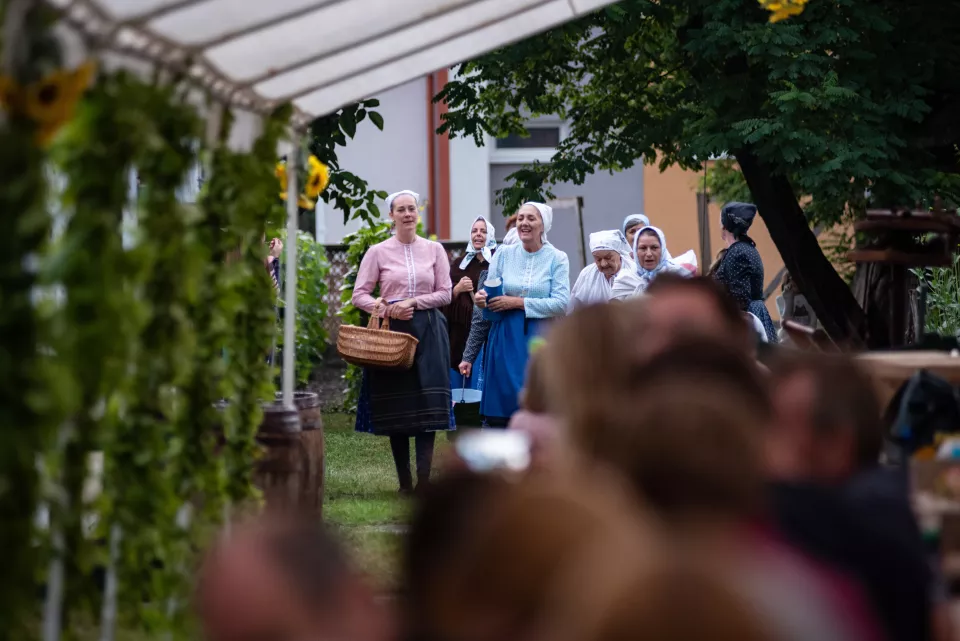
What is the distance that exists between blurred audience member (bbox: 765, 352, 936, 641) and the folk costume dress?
5.18 m

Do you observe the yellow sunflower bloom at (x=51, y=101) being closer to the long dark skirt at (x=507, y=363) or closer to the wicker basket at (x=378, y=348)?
the wicker basket at (x=378, y=348)

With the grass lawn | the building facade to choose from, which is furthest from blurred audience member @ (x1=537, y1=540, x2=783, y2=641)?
the building facade

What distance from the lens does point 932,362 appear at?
15.4 ft

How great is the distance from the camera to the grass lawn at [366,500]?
6297 millimetres

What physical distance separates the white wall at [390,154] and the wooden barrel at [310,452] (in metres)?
14.1

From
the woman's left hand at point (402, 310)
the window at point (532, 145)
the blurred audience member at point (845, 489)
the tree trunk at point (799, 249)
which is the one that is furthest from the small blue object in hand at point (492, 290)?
the window at point (532, 145)

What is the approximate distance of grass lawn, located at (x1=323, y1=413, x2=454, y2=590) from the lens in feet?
20.7

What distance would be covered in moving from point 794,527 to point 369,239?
10.8 meters

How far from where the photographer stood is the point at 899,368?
4641 mm

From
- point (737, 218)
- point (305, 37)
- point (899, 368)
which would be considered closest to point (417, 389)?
point (737, 218)

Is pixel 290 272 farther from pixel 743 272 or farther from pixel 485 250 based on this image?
pixel 485 250

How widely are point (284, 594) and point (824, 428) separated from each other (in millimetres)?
1537

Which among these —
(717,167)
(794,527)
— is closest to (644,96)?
(717,167)

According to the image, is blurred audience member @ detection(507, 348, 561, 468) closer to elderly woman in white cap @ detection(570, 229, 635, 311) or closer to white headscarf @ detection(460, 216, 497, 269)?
elderly woman in white cap @ detection(570, 229, 635, 311)
